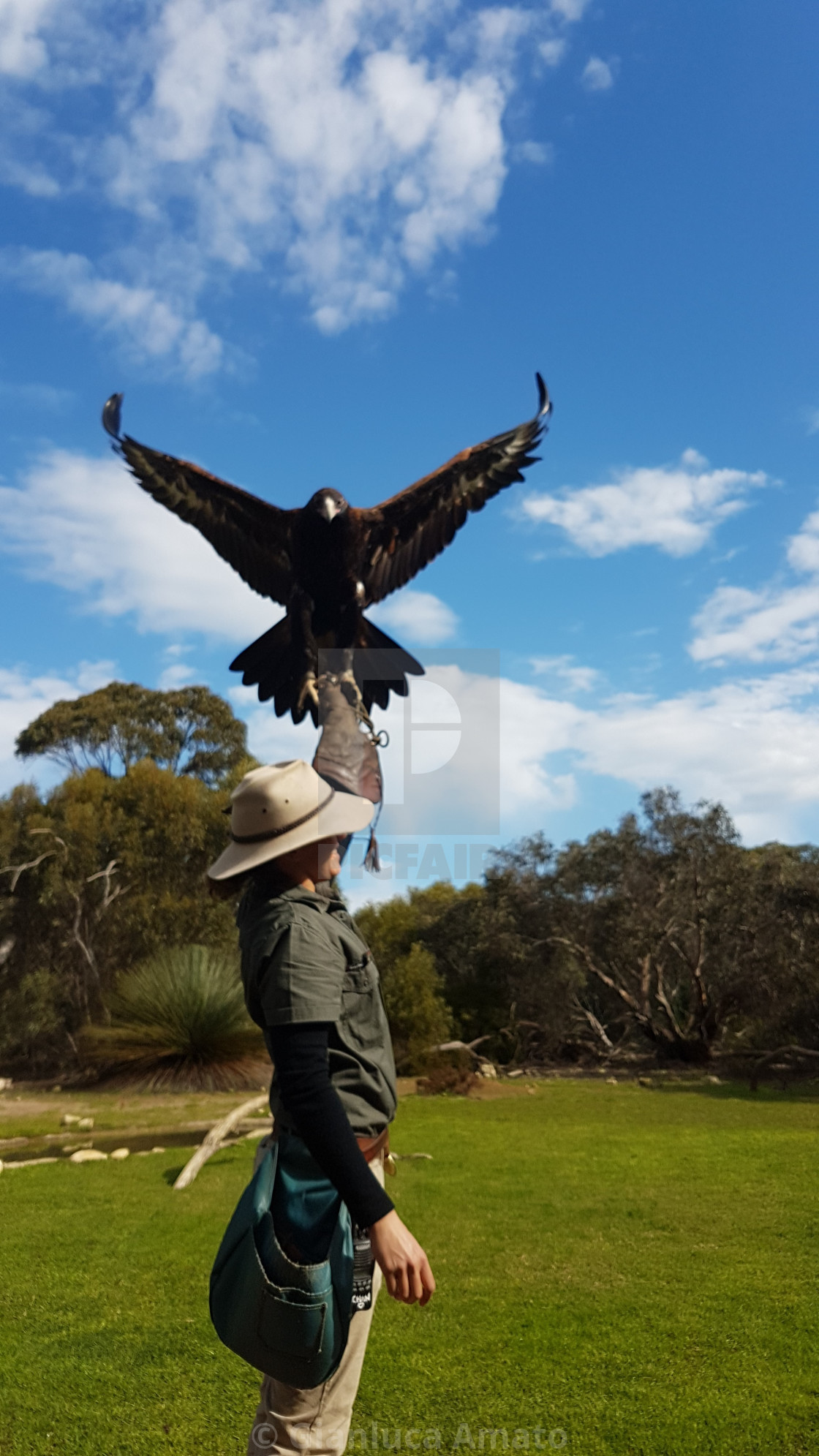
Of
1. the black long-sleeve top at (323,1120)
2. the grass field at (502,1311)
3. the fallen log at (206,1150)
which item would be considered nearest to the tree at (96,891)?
the fallen log at (206,1150)

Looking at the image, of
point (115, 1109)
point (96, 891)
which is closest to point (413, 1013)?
point (115, 1109)

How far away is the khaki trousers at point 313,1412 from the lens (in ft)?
5.35

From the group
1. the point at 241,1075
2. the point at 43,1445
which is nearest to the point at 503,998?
the point at 241,1075

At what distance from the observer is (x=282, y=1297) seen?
1548 millimetres

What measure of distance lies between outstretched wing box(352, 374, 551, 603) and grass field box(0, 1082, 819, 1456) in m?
2.68

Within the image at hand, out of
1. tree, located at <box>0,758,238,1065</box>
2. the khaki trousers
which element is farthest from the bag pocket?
tree, located at <box>0,758,238,1065</box>

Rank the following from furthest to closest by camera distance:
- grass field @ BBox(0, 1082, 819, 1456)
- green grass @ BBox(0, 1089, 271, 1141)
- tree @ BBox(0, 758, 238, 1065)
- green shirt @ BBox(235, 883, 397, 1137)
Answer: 1. tree @ BBox(0, 758, 238, 1065)
2. green grass @ BBox(0, 1089, 271, 1141)
3. grass field @ BBox(0, 1082, 819, 1456)
4. green shirt @ BBox(235, 883, 397, 1137)

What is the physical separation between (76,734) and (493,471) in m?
18.7

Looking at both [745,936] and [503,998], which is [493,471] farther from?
[503,998]

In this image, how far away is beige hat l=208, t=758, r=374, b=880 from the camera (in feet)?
5.97

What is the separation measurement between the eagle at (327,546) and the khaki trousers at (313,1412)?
1.87 m

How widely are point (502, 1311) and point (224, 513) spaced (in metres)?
3.31

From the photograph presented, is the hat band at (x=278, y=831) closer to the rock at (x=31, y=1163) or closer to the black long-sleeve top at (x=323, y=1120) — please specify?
the black long-sleeve top at (x=323, y=1120)

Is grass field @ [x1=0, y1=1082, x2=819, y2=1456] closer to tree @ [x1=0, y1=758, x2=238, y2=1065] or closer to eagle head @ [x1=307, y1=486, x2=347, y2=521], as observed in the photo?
eagle head @ [x1=307, y1=486, x2=347, y2=521]
